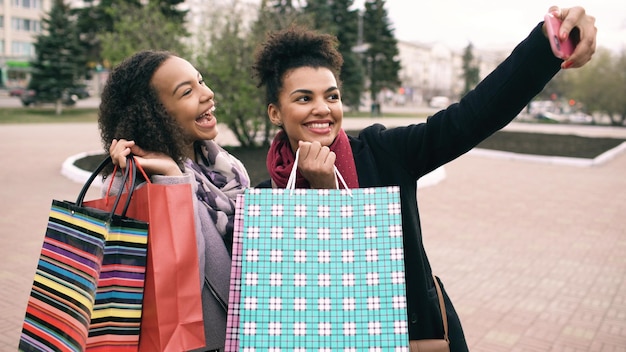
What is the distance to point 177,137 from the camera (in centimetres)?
162

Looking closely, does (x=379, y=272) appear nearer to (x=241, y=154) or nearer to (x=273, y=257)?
(x=273, y=257)

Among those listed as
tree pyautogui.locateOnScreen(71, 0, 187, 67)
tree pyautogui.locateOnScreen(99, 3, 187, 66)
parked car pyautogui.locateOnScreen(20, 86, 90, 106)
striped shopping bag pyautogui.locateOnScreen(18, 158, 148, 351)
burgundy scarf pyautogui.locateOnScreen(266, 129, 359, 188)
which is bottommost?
parked car pyautogui.locateOnScreen(20, 86, 90, 106)

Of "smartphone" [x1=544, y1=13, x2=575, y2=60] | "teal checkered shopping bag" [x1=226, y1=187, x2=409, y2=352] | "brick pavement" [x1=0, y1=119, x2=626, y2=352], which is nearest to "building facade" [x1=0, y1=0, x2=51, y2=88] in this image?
"brick pavement" [x1=0, y1=119, x2=626, y2=352]

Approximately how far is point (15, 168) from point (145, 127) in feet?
38.4

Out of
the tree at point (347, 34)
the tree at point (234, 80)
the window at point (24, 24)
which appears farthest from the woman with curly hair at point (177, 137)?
the window at point (24, 24)

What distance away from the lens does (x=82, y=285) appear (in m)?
1.36

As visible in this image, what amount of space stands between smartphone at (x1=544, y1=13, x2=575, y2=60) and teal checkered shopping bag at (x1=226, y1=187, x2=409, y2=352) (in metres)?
0.48

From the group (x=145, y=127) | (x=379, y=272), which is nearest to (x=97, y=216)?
(x=145, y=127)

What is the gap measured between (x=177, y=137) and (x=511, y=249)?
5.93 metres

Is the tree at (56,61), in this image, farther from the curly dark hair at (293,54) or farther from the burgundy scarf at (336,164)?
the burgundy scarf at (336,164)

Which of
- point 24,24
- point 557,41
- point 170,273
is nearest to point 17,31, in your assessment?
point 24,24

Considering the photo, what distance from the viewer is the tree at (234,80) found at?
1251cm

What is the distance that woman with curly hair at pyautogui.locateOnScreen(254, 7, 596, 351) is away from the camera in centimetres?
143

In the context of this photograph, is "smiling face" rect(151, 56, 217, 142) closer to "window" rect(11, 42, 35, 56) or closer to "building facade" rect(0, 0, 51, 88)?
"building facade" rect(0, 0, 51, 88)
